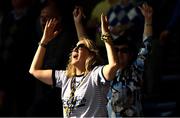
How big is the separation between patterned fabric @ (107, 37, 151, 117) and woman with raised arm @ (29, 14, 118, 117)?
550 mm

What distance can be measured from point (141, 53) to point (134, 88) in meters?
0.37

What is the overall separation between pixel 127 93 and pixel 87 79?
0.75 m

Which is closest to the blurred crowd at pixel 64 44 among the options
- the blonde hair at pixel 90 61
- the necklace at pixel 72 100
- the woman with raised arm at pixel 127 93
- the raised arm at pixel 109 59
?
the woman with raised arm at pixel 127 93

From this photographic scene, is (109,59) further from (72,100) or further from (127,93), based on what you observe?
(127,93)

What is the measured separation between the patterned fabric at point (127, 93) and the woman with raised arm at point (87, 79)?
55cm

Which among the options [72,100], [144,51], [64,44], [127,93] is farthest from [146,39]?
[64,44]

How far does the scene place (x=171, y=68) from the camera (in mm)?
10023

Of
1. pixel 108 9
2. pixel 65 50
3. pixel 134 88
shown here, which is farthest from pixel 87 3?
pixel 134 88

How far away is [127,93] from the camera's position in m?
7.01

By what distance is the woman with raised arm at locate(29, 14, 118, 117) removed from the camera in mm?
6242

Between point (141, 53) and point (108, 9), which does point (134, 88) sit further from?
point (108, 9)

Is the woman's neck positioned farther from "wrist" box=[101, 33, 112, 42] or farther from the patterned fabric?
the patterned fabric

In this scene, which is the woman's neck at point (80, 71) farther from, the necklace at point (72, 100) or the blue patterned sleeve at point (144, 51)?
the blue patterned sleeve at point (144, 51)

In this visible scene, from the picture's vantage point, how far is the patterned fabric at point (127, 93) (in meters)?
7.00
